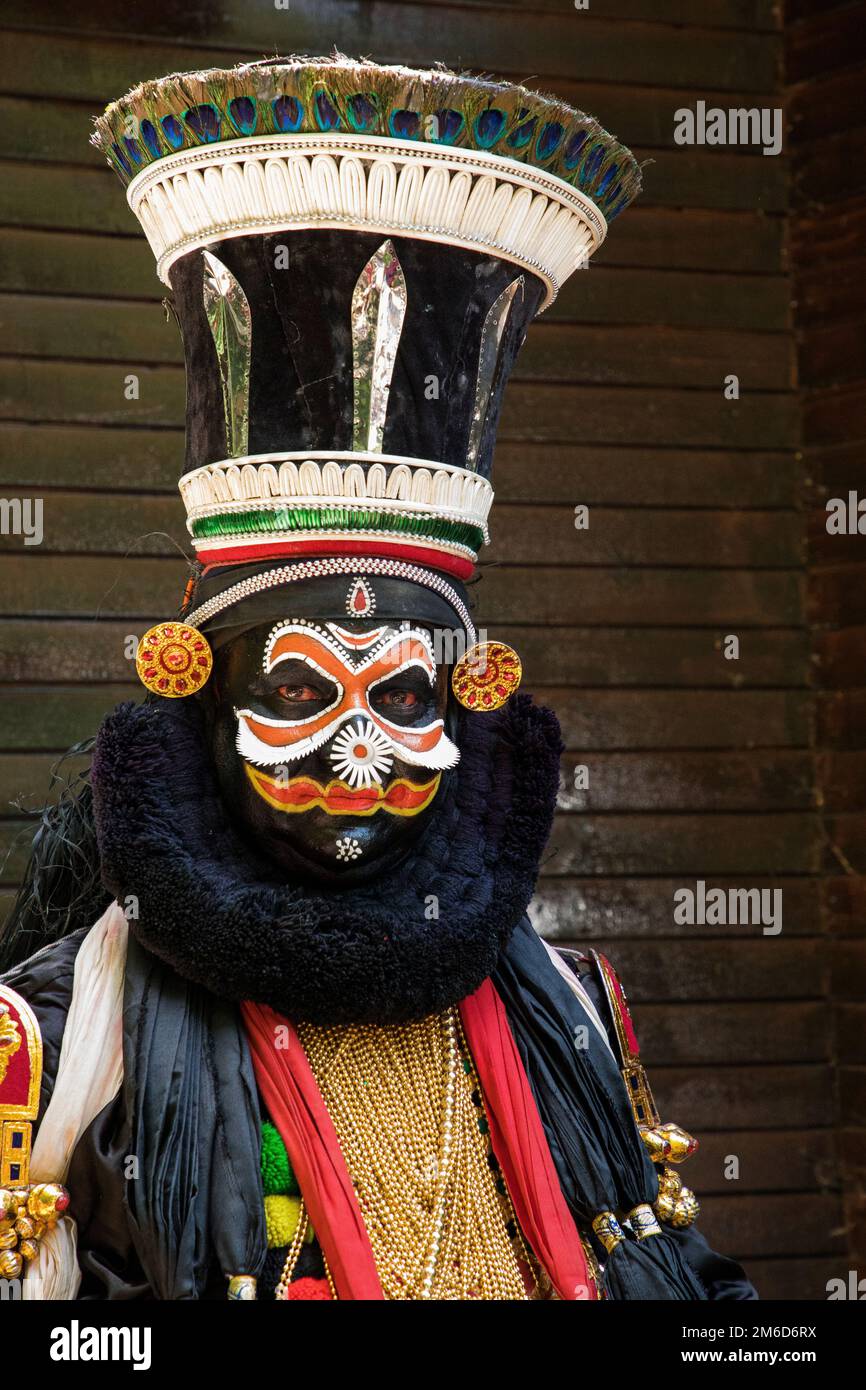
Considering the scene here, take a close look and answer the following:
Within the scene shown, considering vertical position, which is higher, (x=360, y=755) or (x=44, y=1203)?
(x=360, y=755)

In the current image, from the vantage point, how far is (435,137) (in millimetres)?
2299

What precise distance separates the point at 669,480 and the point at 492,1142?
2080 mm

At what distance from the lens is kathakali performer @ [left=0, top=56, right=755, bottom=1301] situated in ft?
7.32

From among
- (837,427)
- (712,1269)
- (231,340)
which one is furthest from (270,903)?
(837,427)

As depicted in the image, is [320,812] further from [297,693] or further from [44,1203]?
[44,1203]

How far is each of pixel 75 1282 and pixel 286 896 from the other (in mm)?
533

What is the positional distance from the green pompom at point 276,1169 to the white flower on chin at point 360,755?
46 cm

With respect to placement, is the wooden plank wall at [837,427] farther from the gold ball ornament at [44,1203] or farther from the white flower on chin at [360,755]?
the gold ball ornament at [44,1203]

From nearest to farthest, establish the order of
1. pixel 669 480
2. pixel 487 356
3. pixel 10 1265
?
pixel 10 1265 → pixel 487 356 → pixel 669 480

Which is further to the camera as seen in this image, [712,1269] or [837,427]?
[837,427]

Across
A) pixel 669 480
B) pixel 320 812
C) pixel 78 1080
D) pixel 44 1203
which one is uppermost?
pixel 669 480

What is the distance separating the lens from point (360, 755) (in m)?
2.30

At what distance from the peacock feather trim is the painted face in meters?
0.63
